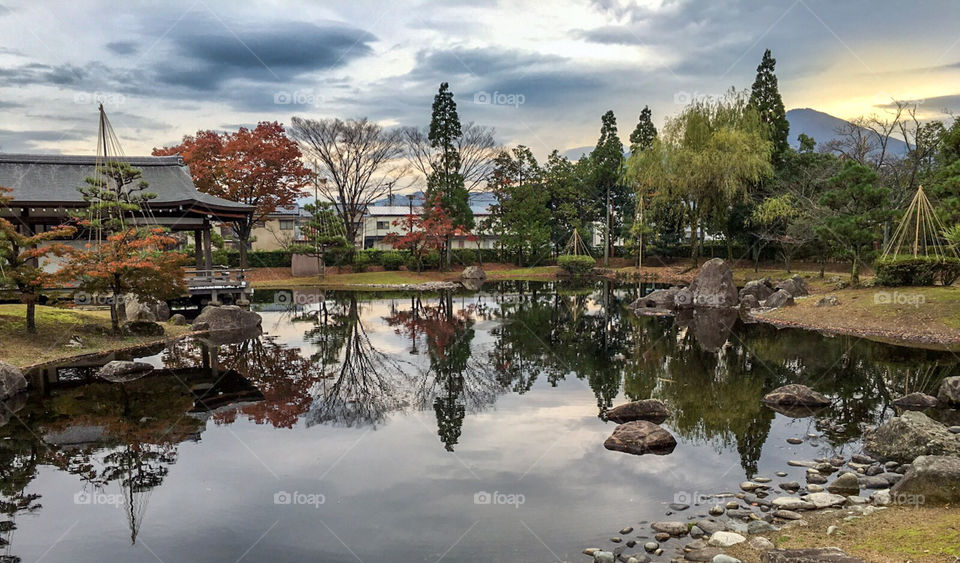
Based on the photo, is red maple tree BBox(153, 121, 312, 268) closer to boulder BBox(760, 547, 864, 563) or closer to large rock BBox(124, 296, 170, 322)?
large rock BBox(124, 296, 170, 322)

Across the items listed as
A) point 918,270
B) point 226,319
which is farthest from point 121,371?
point 918,270

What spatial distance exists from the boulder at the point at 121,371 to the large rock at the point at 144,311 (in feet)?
21.1

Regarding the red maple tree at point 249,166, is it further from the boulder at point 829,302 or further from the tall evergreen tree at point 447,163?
the boulder at point 829,302

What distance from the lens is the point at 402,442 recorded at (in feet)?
33.8

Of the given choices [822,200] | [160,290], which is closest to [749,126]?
[822,200]

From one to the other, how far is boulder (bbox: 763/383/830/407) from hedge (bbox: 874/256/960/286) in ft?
45.0

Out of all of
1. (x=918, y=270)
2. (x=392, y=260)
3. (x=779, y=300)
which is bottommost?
(x=779, y=300)

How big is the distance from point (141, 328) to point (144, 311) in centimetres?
261

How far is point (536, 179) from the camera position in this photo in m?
51.3

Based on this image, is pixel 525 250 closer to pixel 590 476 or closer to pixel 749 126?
pixel 749 126

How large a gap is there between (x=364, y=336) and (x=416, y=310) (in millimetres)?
7515

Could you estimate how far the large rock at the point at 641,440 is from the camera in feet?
31.8

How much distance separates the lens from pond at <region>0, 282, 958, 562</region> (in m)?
7.14

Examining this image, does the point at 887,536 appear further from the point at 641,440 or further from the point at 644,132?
the point at 644,132
